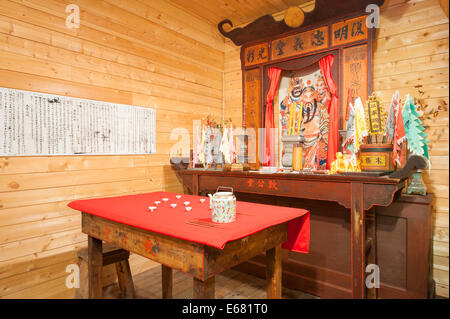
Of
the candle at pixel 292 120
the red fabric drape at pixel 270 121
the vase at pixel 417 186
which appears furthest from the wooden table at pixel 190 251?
the red fabric drape at pixel 270 121

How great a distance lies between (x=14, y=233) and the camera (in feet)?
6.98

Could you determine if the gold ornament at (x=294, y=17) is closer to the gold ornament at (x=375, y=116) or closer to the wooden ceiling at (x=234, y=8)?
the wooden ceiling at (x=234, y=8)

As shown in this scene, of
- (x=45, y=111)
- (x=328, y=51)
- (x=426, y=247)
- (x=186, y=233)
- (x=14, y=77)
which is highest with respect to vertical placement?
(x=328, y=51)

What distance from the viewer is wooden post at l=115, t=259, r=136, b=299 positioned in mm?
2408

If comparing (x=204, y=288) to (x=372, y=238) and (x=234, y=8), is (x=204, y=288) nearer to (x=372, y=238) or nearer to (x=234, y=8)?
(x=372, y=238)

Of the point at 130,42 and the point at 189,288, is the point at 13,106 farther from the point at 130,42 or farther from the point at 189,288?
the point at 189,288

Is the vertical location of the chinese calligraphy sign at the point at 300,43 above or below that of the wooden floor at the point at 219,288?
above

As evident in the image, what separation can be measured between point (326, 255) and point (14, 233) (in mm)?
2583

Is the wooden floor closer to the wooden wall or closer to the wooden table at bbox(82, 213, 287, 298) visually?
the wooden wall

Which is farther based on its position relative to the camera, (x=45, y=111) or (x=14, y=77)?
(x=45, y=111)

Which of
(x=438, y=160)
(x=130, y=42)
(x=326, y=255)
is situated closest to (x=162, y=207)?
(x=326, y=255)

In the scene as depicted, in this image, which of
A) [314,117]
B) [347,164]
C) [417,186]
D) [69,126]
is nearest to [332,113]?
[314,117]

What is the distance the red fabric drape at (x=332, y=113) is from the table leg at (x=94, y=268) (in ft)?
7.77

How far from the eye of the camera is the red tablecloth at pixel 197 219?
4.10ft
